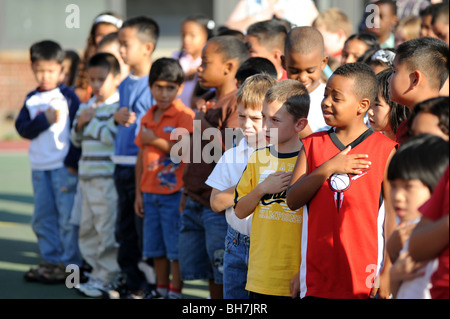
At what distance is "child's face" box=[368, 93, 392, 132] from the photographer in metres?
3.83

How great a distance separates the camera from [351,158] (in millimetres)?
3066

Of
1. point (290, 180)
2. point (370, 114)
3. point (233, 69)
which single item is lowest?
point (290, 180)

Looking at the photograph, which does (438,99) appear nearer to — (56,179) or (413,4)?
(56,179)

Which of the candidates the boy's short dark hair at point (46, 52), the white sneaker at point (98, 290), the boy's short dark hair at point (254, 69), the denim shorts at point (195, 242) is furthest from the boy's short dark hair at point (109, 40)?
the denim shorts at point (195, 242)

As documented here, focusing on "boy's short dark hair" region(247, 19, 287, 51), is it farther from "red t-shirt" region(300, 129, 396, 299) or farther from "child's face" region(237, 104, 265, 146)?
"red t-shirt" region(300, 129, 396, 299)

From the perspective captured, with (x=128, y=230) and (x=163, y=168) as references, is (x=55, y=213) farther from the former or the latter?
(x=163, y=168)

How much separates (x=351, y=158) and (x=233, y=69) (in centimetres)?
193

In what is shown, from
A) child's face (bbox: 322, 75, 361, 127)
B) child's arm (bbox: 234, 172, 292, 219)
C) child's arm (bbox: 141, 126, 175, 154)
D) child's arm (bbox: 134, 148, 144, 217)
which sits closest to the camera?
child's face (bbox: 322, 75, 361, 127)

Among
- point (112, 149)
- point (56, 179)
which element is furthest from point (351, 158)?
point (56, 179)

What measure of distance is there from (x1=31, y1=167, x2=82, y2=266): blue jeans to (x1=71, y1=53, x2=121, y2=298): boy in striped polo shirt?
0.34 metres

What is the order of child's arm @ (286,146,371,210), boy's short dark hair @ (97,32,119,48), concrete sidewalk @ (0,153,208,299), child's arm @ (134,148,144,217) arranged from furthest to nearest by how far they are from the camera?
boy's short dark hair @ (97,32,119,48) < concrete sidewalk @ (0,153,208,299) < child's arm @ (134,148,144,217) < child's arm @ (286,146,371,210)

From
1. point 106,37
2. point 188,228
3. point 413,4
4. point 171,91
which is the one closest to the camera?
point 188,228

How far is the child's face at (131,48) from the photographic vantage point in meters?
5.94

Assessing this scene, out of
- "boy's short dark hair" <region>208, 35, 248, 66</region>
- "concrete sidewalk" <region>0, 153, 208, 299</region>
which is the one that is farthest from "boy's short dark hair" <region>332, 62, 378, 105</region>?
"concrete sidewalk" <region>0, 153, 208, 299</region>
